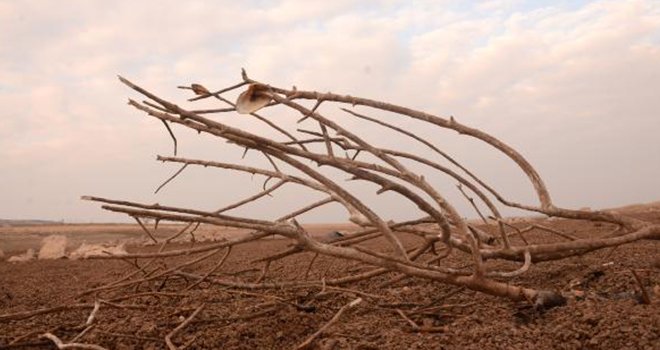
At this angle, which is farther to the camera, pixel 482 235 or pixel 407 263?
pixel 482 235

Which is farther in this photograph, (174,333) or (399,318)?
(399,318)

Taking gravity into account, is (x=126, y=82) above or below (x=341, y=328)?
above

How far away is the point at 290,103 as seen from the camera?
1.72 meters

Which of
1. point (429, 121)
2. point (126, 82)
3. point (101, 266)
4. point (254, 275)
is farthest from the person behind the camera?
point (101, 266)

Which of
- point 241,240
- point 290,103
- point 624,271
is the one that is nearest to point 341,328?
point 241,240

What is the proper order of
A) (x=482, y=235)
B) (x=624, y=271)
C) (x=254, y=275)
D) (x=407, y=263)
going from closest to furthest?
(x=407, y=263)
(x=624, y=271)
(x=482, y=235)
(x=254, y=275)

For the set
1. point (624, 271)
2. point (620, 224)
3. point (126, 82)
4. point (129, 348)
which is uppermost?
point (126, 82)

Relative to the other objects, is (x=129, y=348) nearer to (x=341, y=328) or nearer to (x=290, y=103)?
(x=341, y=328)

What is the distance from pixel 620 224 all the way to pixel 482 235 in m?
0.56

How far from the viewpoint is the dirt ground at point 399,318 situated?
1681 millimetres

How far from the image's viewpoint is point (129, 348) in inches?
77.1

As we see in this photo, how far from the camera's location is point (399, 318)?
214 centimetres

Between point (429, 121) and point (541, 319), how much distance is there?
0.76 metres

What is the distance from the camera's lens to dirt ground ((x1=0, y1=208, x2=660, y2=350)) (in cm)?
168
